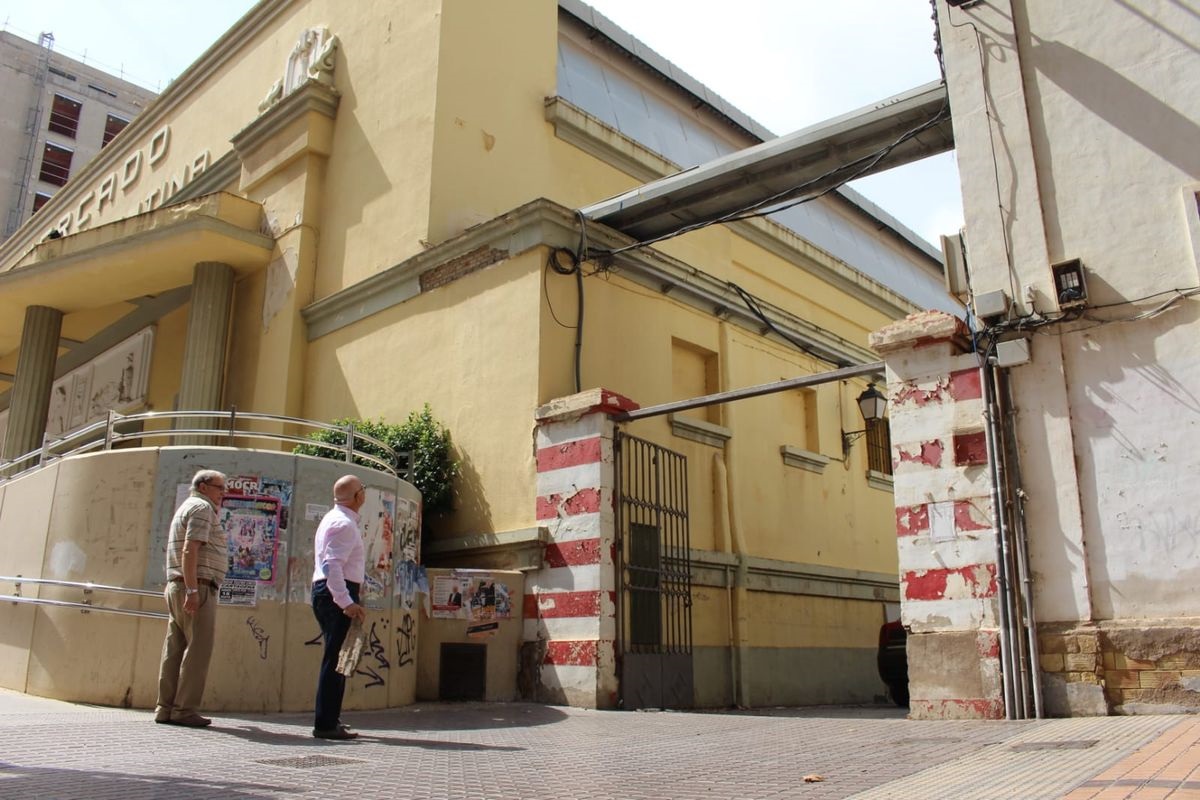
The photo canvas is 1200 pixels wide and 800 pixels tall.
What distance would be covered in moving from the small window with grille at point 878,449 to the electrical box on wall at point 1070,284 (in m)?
9.81

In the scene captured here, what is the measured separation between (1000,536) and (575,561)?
446 cm

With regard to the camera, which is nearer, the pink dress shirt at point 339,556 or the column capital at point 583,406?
the pink dress shirt at point 339,556

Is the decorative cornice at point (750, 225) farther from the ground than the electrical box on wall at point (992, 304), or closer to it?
farther from the ground

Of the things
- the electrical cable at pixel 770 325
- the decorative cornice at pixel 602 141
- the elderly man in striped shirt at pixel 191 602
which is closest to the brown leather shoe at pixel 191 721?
the elderly man in striped shirt at pixel 191 602

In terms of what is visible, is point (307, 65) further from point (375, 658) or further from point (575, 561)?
point (375, 658)

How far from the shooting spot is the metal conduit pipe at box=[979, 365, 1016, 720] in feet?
24.1

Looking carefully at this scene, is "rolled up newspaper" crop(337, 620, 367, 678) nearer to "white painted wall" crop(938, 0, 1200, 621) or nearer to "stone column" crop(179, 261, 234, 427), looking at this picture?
"white painted wall" crop(938, 0, 1200, 621)

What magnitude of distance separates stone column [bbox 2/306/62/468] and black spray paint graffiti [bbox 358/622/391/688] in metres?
11.6

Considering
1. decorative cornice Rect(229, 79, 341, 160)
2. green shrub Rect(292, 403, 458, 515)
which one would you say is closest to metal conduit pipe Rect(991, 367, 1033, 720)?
green shrub Rect(292, 403, 458, 515)

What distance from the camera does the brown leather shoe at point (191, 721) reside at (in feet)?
22.9

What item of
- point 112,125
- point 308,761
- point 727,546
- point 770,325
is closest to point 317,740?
point 308,761

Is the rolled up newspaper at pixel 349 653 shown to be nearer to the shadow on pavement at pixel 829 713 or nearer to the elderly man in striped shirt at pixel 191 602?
the elderly man in striped shirt at pixel 191 602

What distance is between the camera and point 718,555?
42.4 feet

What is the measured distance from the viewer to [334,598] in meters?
6.71
